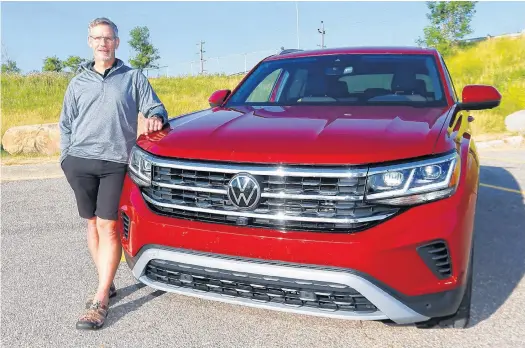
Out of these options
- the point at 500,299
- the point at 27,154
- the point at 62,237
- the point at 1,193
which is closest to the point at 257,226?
the point at 500,299

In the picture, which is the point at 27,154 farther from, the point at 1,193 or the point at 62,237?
the point at 62,237

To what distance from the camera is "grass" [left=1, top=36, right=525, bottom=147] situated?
53.0 feet

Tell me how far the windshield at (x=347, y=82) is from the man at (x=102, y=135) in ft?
3.26

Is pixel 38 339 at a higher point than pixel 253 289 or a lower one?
lower

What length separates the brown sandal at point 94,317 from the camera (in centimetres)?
289

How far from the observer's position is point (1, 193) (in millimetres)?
6879

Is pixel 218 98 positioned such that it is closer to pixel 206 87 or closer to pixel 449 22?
pixel 206 87

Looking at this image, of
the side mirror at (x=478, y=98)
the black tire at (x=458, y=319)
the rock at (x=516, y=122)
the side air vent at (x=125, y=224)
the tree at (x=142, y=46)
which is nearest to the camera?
the black tire at (x=458, y=319)

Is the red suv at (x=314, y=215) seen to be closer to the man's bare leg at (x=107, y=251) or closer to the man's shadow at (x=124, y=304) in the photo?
the man's bare leg at (x=107, y=251)

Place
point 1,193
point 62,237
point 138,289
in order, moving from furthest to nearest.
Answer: point 1,193
point 62,237
point 138,289

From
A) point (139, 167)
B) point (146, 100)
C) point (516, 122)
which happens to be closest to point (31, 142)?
point (146, 100)

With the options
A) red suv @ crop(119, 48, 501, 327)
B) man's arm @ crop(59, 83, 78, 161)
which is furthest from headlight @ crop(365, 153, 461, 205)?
man's arm @ crop(59, 83, 78, 161)

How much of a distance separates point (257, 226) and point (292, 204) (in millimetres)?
209

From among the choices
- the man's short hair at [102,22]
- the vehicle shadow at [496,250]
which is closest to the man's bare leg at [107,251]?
the man's short hair at [102,22]
